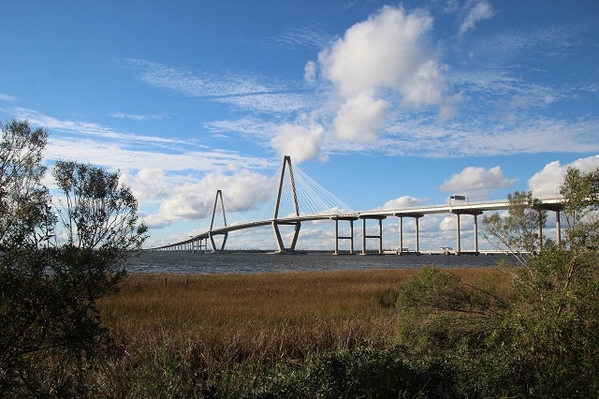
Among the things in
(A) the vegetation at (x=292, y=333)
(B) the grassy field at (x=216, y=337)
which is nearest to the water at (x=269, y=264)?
(B) the grassy field at (x=216, y=337)

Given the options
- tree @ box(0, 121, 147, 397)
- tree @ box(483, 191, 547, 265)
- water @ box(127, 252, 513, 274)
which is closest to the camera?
tree @ box(0, 121, 147, 397)

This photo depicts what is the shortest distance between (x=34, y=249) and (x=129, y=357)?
2.84m

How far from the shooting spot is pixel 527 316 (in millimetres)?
5816

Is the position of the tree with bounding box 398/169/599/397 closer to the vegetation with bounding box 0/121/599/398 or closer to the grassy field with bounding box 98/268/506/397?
the vegetation with bounding box 0/121/599/398

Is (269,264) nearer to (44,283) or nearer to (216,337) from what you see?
(216,337)

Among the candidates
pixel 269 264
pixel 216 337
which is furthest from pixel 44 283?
pixel 269 264

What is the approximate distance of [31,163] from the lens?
4754mm

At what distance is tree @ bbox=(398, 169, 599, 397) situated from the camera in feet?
17.5

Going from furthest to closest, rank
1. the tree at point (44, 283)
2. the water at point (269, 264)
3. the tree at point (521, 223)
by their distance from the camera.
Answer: the water at point (269, 264) → the tree at point (521, 223) → the tree at point (44, 283)


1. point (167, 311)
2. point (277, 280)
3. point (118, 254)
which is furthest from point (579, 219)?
point (277, 280)

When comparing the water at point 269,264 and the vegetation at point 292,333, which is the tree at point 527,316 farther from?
the water at point 269,264

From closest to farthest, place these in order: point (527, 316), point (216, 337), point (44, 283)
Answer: point (44, 283), point (527, 316), point (216, 337)

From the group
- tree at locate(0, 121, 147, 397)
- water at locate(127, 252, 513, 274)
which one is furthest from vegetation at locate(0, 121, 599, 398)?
water at locate(127, 252, 513, 274)

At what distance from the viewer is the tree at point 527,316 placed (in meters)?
5.32
